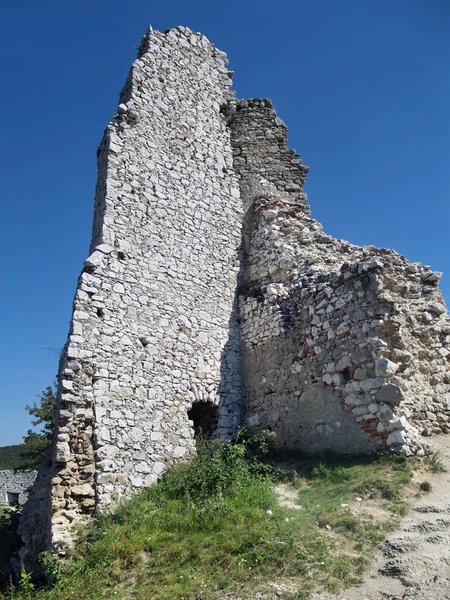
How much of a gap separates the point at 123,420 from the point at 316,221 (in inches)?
245

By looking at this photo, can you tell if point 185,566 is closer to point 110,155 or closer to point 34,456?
point 110,155

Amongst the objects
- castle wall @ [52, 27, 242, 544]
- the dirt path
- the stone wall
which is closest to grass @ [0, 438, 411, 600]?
the dirt path

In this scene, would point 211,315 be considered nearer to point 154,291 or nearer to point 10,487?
point 154,291

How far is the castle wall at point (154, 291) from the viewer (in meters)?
7.74

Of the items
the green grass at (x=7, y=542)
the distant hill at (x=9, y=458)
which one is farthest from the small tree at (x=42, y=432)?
the distant hill at (x=9, y=458)

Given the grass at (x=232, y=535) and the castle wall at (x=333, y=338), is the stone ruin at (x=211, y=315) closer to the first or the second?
the castle wall at (x=333, y=338)

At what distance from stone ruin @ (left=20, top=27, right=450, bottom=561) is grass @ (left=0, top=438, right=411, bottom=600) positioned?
58cm

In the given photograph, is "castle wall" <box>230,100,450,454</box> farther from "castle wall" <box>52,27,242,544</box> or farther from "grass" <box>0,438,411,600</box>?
"grass" <box>0,438,411,600</box>

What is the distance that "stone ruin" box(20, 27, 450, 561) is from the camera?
781cm

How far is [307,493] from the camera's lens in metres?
7.16

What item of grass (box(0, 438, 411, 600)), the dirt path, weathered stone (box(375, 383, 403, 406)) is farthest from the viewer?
weathered stone (box(375, 383, 403, 406))

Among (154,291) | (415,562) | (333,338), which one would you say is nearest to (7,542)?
(154,291)

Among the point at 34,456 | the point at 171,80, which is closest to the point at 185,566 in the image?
the point at 171,80

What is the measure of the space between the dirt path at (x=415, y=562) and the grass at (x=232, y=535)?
14 centimetres
